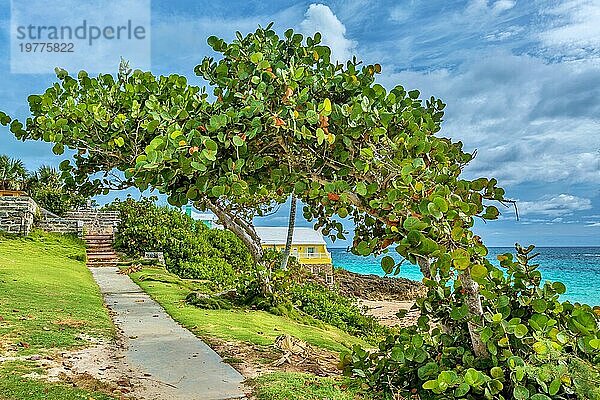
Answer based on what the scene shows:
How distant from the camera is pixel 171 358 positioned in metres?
6.10

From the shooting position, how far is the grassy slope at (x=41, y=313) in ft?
15.8

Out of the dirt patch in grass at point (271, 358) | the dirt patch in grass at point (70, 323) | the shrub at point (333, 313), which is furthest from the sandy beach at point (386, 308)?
the dirt patch in grass at point (70, 323)

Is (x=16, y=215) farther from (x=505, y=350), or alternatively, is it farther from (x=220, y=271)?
(x=505, y=350)

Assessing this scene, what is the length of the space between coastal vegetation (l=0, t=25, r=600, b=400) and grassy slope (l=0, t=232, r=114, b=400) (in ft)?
9.01

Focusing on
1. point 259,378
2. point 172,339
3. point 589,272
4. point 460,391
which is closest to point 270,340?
point 172,339

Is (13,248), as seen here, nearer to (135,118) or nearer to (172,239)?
(172,239)

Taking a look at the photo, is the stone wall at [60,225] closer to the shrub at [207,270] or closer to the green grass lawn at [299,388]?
the shrub at [207,270]

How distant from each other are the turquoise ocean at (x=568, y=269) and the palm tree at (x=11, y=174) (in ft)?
66.2

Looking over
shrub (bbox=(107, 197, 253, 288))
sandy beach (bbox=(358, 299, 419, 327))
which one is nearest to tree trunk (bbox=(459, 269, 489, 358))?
shrub (bbox=(107, 197, 253, 288))

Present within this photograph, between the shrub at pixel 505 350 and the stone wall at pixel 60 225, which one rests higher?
the stone wall at pixel 60 225

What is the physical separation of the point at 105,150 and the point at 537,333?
3.33 m

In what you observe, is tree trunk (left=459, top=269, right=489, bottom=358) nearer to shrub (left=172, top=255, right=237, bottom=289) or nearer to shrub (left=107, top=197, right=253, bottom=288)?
shrub (left=107, top=197, right=253, bottom=288)

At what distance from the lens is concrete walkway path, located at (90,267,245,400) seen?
4914mm

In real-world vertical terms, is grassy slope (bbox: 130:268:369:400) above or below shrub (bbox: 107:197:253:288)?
below
